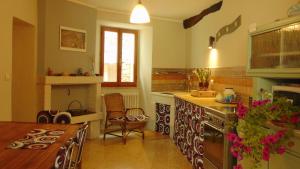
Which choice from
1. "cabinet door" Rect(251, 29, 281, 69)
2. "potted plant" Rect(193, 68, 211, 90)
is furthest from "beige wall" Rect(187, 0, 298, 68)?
"cabinet door" Rect(251, 29, 281, 69)

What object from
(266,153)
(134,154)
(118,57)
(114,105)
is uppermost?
(118,57)

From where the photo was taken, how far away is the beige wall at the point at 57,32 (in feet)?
13.3

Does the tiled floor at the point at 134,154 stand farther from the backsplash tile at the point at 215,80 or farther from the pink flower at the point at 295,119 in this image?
the pink flower at the point at 295,119

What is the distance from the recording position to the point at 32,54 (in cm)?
404

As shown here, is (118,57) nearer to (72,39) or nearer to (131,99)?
(131,99)

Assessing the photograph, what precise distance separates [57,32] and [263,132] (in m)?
3.72

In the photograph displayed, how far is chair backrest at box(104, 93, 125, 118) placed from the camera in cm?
469

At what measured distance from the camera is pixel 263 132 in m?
1.42

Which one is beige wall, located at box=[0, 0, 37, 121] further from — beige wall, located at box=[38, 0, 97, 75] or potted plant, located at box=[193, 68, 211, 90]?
potted plant, located at box=[193, 68, 211, 90]

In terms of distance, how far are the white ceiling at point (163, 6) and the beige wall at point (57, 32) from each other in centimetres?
28

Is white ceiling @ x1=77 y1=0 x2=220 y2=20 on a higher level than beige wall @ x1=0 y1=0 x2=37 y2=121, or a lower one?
higher

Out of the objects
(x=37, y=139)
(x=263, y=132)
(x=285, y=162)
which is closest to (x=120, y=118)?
(x=37, y=139)

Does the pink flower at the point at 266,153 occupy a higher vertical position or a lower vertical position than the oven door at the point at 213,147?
higher

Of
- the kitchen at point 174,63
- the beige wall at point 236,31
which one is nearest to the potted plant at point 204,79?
the kitchen at point 174,63
